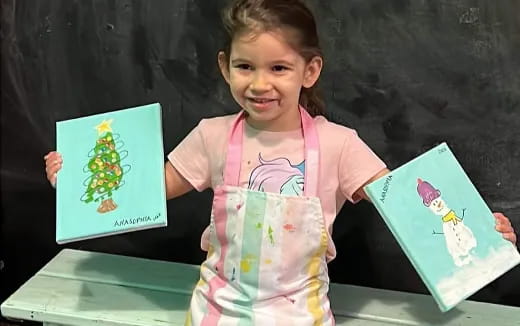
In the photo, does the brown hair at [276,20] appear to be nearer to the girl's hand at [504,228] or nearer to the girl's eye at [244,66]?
the girl's eye at [244,66]

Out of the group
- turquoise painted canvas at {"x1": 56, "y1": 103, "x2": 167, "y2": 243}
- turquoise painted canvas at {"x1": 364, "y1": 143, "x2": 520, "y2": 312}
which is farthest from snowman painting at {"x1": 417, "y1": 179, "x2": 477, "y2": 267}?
turquoise painted canvas at {"x1": 56, "y1": 103, "x2": 167, "y2": 243}

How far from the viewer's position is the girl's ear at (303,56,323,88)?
116cm

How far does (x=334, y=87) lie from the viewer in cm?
140

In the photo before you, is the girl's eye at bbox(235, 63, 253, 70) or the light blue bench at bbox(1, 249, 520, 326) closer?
the girl's eye at bbox(235, 63, 253, 70)

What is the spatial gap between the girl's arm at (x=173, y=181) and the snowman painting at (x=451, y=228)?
1.11ft

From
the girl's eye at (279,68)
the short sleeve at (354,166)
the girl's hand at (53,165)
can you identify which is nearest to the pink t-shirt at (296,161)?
the short sleeve at (354,166)

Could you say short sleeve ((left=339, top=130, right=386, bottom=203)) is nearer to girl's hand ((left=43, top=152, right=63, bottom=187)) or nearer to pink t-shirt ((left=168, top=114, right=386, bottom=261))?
pink t-shirt ((left=168, top=114, right=386, bottom=261))

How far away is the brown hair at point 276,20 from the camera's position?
3.67ft

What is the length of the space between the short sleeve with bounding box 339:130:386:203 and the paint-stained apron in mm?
43

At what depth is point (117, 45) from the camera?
1.47m

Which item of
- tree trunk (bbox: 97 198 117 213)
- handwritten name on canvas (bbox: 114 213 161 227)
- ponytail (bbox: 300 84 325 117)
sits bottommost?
handwritten name on canvas (bbox: 114 213 161 227)

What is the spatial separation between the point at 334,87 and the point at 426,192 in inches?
11.6

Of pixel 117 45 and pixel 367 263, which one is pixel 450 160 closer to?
pixel 367 263

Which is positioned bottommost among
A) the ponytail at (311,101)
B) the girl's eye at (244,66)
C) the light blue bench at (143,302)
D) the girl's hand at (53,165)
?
the light blue bench at (143,302)
